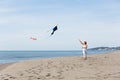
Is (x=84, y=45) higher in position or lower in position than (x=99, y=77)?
higher

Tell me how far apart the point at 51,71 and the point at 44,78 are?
7.84 ft

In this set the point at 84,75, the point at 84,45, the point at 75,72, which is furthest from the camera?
the point at 84,45

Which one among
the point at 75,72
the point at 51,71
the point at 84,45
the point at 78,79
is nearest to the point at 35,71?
the point at 51,71

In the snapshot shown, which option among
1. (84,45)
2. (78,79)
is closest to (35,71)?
(78,79)

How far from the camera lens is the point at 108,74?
17703mm

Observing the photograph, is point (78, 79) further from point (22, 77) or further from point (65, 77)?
point (22, 77)

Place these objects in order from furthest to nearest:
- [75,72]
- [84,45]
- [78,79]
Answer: [84,45] → [75,72] → [78,79]

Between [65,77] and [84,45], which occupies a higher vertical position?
[84,45]

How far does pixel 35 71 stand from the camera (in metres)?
18.8

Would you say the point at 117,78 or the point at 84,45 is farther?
the point at 84,45

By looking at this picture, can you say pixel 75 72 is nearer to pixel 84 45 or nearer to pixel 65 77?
pixel 65 77

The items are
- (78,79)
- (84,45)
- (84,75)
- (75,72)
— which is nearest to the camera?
(78,79)

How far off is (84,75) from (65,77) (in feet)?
3.70

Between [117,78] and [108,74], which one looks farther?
[108,74]
